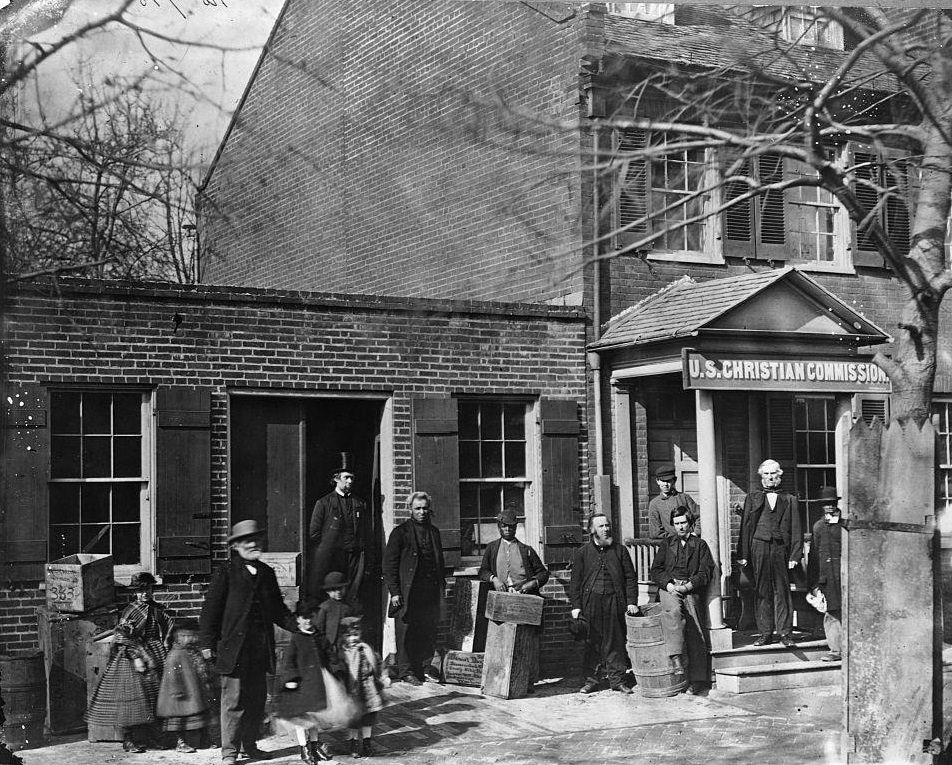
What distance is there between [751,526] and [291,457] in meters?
4.29

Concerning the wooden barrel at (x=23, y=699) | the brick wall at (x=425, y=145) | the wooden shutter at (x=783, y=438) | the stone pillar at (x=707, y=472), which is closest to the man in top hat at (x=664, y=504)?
the stone pillar at (x=707, y=472)

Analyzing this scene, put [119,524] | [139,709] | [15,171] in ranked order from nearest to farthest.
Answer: [15,171] → [139,709] → [119,524]

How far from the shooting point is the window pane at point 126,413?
388 inches

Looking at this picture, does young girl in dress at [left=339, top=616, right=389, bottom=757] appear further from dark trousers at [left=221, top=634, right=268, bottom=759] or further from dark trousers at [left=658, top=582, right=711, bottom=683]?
dark trousers at [left=658, top=582, right=711, bottom=683]

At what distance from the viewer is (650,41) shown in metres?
11.9

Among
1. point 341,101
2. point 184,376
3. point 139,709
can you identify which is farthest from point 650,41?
point 139,709

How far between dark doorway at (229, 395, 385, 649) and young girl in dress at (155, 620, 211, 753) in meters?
2.04

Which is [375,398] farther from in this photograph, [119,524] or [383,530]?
[119,524]

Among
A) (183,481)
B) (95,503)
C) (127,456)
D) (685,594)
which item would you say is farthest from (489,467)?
(95,503)

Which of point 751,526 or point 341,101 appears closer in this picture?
point 751,526

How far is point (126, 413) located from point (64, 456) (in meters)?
0.61

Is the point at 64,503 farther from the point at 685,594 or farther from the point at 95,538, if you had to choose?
the point at 685,594

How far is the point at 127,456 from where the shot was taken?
9.88 meters

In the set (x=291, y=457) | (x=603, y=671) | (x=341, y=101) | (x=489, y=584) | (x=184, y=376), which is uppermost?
(x=341, y=101)
